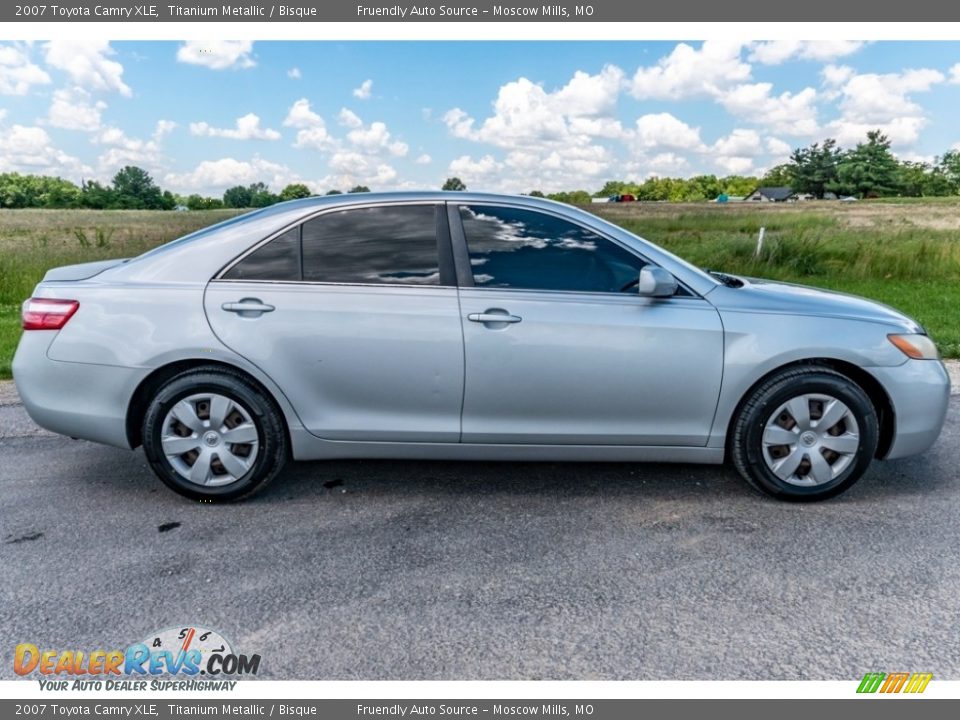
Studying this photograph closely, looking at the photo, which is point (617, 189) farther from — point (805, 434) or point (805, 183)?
point (805, 434)

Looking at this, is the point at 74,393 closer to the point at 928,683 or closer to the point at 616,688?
the point at 616,688

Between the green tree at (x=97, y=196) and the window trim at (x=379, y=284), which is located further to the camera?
the green tree at (x=97, y=196)

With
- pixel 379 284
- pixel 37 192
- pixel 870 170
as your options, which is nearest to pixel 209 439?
pixel 379 284

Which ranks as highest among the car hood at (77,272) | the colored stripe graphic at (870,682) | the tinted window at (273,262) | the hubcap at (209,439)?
the tinted window at (273,262)

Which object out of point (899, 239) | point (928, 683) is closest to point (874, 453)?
point (928, 683)

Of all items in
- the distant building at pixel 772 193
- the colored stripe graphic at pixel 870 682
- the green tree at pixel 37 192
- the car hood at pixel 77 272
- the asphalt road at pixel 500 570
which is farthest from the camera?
the distant building at pixel 772 193

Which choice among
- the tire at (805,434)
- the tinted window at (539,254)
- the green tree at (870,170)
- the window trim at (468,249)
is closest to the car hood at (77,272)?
the window trim at (468,249)

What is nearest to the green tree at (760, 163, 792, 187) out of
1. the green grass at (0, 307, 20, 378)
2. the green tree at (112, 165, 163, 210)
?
the green tree at (112, 165, 163, 210)

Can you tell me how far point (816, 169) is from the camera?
291ft

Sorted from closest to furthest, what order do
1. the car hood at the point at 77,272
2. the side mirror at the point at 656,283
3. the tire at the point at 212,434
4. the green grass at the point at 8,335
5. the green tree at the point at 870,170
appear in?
the side mirror at the point at 656,283 → the tire at the point at 212,434 → the car hood at the point at 77,272 → the green grass at the point at 8,335 → the green tree at the point at 870,170

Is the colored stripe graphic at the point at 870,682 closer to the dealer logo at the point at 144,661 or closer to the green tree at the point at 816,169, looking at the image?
the dealer logo at the point at 144,661

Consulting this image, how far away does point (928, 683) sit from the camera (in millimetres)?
2320

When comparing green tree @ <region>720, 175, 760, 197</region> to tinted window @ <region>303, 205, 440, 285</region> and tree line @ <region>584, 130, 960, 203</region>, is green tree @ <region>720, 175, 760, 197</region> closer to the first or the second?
tree line @ <region>584, 130, 960, 203</region>

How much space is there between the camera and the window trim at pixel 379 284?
3605 millimetres
